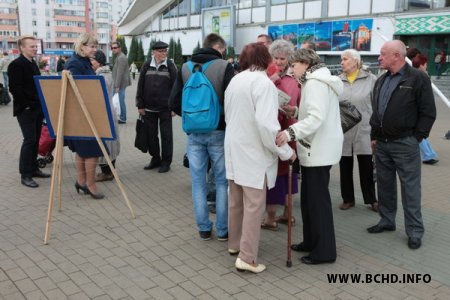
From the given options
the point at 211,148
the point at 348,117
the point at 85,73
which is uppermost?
the point at 85,73

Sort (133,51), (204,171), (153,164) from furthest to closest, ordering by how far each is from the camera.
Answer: (133,51) → (153,164) → (204,171)

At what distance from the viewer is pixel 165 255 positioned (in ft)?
13.6

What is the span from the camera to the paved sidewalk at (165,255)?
352 centimetres

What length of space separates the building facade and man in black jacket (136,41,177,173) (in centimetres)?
1182

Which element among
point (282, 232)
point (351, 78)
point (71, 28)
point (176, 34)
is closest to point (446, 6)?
point (351, 78)

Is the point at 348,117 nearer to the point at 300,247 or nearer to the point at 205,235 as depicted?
the point at 300,247

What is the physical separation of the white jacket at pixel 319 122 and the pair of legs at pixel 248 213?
530 millimetres

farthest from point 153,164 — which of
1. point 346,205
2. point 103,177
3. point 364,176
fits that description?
point 364,176

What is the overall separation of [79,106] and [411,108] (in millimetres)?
3288

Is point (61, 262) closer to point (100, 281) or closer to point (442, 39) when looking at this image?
point (100, 281)

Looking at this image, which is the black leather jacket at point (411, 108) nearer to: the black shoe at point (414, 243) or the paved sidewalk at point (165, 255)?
the black shoe at point (414, 243)

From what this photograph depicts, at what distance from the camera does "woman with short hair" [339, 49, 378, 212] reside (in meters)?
5.30

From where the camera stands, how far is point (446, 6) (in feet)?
77.4

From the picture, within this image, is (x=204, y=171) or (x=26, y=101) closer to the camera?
(x=204, y=171)
